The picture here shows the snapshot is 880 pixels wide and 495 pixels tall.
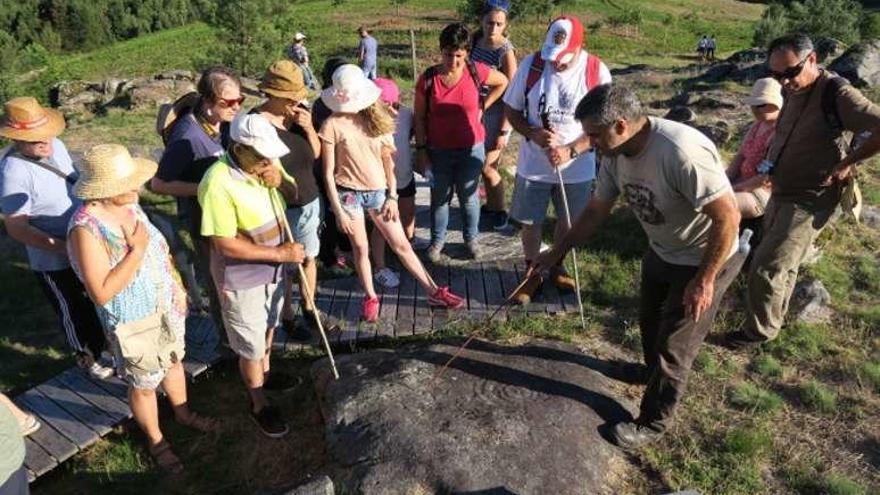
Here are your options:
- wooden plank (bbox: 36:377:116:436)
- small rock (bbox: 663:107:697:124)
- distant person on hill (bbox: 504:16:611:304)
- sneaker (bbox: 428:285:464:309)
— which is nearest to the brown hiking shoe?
distant person on hill (bbox: 504:16:611:304)

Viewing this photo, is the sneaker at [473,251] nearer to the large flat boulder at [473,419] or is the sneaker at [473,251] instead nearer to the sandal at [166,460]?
the large flat boulder at [473,419]

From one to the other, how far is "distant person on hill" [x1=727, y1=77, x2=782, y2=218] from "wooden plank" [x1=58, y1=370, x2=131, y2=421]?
4.92m

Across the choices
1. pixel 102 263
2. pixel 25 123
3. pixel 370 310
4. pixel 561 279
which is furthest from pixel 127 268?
pixel 561 279

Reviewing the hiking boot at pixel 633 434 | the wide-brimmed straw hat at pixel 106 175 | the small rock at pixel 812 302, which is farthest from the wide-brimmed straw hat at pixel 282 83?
the small rock at pixel 812 302

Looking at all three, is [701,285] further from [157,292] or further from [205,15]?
[205,15]

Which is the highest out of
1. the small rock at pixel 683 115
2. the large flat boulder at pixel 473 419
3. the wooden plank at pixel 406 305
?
the small rock at pixel 683 115

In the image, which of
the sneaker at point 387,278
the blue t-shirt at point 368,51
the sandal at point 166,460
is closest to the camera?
the sandal at point 166,460

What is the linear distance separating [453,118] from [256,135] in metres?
2.48

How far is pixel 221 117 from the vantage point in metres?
4.52

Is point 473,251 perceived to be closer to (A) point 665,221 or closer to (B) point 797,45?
(A) point 665,221

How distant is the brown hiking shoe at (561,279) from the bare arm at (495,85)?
176 cm

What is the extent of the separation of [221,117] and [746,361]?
174 inches

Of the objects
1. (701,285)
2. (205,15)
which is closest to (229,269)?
(701,285)

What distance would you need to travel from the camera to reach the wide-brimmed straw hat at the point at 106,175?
11.7ft
